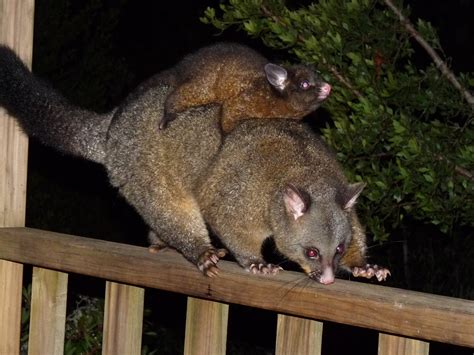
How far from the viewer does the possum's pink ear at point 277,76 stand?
14.0 feet

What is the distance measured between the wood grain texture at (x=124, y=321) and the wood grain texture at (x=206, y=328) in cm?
26

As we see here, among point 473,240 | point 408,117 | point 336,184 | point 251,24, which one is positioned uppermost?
point 251,24

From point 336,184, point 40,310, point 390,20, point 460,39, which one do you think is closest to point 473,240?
point 460,39

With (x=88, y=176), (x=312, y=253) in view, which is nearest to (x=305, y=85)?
(x=312, y=253)

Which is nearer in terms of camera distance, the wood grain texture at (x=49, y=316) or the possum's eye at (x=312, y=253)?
the wood grain texture at (x=49, y=316)

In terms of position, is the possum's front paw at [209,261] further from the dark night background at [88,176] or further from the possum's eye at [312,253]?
the dark night background at [88,176]

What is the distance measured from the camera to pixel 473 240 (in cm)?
891

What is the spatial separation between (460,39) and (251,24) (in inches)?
308

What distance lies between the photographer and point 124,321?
324cm

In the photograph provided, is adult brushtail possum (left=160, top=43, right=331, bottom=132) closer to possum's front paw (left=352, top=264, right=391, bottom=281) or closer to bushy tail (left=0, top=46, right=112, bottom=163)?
bushy tail (left=0, top=46, right=112, bottom=163)

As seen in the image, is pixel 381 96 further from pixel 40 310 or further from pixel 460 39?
pixel 460 39

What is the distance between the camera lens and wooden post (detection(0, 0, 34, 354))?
3668 millimetres

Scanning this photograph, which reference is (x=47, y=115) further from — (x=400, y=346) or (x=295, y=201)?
(x=400, y=346)

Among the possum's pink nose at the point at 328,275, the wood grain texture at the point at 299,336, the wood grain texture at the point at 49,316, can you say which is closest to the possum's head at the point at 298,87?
the possum's pink nose at the point at 328,275
